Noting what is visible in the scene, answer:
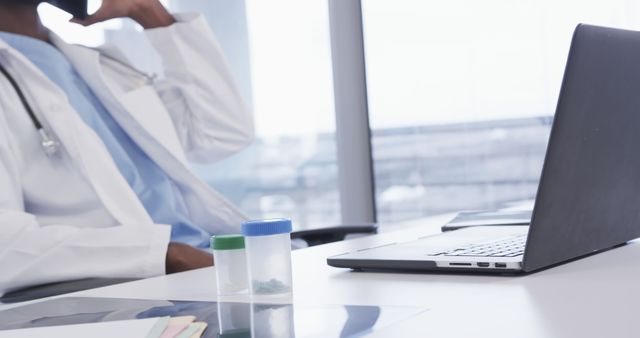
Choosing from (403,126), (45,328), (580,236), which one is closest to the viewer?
(45,328)

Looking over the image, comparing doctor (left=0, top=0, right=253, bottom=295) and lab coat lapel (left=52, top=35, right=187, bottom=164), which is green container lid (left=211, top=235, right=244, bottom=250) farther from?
lab coat lapel (left=52, top=35, right=187, bottom=164)

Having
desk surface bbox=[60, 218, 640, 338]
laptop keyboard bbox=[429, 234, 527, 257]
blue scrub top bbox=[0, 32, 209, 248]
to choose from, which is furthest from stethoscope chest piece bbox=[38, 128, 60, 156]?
laptop keyboard bbox=[429, 234, 527, 257]

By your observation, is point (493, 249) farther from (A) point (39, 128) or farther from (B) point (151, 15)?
(B) point (151, 15)

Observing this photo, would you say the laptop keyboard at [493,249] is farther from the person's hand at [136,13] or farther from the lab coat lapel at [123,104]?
the person's hand at [136,13]

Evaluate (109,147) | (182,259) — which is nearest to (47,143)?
(109,147)

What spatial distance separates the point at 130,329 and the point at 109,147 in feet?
3.60

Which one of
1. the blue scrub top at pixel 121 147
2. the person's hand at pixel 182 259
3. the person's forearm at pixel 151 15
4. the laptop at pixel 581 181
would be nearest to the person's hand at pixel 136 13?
the person's forearm at pixel 151 15

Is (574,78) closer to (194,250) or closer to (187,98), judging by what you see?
(194,250)

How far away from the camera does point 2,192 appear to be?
1364 millimetres

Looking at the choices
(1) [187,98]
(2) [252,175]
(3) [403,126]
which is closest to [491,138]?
(3) [403,126]

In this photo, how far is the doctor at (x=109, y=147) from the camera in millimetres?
1266

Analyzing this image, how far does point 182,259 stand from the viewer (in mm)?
1275

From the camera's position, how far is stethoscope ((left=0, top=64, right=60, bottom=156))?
151cm

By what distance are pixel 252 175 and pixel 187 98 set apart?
0.77 meters
